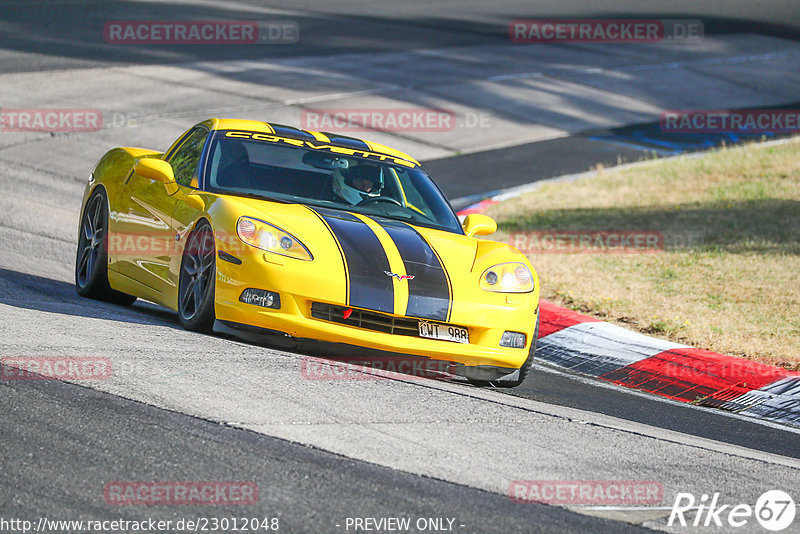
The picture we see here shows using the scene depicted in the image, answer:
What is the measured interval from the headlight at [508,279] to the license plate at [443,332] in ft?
1.14

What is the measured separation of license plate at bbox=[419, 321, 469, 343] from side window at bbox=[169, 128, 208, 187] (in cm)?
208

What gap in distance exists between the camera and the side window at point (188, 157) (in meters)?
7.95

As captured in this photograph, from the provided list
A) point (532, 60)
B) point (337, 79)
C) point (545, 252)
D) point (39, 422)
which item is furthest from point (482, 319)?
point (532, 60)

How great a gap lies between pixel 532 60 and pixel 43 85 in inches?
458

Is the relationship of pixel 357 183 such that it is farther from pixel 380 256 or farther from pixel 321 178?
pixel 380 256

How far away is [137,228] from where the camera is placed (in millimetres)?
8086

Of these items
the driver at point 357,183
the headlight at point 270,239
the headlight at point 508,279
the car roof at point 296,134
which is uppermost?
the car roof at point 296,134

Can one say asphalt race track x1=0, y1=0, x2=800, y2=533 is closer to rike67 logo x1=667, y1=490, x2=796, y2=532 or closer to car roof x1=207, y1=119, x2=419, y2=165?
rike67 logo x1=667, y1=490, x2=796, y2=532

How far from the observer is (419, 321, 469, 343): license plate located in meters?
6.78

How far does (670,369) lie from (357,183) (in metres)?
2.60

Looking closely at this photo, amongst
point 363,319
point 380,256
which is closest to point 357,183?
point 380,256

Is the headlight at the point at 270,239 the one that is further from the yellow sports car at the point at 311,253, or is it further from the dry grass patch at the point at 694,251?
the dry grass patch at the point at 694,251

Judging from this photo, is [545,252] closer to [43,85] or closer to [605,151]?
[605,151]

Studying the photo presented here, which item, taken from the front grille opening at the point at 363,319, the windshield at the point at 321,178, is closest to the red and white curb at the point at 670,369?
the windshield at the point at 321,178
